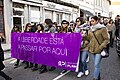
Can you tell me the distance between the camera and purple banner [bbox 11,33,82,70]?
629 centimetres

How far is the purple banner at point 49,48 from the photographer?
629 cm

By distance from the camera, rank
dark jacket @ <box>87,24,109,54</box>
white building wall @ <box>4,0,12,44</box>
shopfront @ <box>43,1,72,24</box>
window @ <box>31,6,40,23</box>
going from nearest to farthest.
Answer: dark jacket @ <box>87,24,109,54</box>
white building wall @ <box>4,0,12,44</box>
window @ <box>31,6,40,23</box>
shopfront @ <box>43,1,72,24</box>

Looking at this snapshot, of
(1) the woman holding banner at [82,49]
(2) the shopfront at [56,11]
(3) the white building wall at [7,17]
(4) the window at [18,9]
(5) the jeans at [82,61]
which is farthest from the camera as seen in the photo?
(2) the shopfront at [56,11]

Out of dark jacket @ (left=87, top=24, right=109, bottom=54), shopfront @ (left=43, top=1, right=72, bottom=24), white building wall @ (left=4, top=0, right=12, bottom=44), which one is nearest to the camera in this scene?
dark jacket @ (left=87, top=24, right=109, bottom=54)

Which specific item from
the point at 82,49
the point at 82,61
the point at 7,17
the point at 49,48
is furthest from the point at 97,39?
the point at 7,17

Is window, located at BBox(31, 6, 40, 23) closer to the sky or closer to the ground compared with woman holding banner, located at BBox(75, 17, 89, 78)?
closer to the sky

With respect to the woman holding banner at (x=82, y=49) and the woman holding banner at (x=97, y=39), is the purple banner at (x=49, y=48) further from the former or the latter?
the woman holding banner at (x=97, y=39)

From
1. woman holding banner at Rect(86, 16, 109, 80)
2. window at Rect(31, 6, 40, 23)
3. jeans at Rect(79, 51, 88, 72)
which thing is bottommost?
jeans at Rect(79, 51, 88, 72)

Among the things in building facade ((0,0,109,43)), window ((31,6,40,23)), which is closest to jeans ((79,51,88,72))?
building facade ((0,0,109,43))

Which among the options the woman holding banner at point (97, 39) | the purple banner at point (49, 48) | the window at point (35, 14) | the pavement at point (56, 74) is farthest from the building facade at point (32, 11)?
the woman holding banner at point (97, 39)

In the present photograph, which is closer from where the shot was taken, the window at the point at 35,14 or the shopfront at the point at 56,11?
the window at the point at 35,14

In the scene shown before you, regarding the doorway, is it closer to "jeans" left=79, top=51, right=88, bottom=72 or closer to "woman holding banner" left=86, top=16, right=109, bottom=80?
"jeans" left=79, top=51, right=88, bottom=72

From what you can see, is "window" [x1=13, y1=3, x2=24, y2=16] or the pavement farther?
"window" [x1=13, y1=3, x2=24, y2=16]

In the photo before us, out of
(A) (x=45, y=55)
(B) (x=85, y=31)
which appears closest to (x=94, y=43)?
(B) (x=85, y=31)
